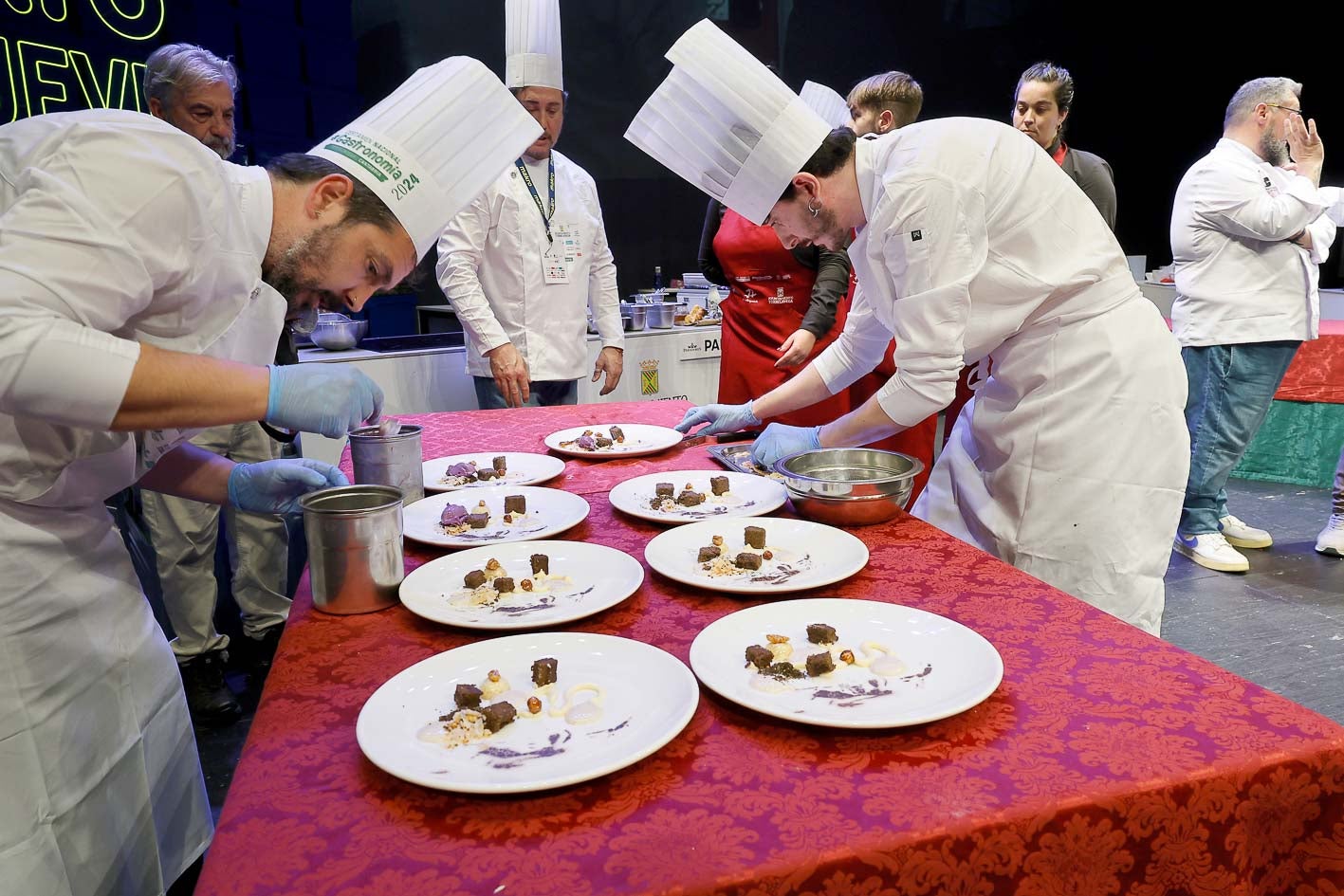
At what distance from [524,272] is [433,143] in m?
1.98

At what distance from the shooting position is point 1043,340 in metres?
1.78

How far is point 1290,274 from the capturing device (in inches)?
140

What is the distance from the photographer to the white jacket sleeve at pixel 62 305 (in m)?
0.95

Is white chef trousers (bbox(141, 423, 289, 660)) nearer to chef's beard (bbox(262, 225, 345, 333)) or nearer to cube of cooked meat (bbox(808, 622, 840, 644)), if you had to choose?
chef's beard (bbox(262, 225, 345, 333))

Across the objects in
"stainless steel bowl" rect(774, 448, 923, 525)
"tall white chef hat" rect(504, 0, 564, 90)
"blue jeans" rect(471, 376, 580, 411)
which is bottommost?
"blue jeans" rect(471, 376, 580, 411)

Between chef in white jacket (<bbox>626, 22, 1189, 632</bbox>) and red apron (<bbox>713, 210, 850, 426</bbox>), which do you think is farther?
red apron (<bbox>713, 210, 850, 426</bbox>)

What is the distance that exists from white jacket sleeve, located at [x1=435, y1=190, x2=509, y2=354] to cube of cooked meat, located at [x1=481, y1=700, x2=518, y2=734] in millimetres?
2424

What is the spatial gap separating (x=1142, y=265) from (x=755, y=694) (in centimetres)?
744

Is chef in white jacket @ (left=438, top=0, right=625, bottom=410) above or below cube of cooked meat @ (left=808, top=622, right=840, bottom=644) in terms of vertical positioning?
above

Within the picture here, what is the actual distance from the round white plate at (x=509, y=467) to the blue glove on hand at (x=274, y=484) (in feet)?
1.21

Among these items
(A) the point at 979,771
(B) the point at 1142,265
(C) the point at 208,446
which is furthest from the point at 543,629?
(B) the point at 1142,265

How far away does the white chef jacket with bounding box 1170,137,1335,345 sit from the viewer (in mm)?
3416

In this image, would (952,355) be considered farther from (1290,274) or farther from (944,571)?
(1290,274)

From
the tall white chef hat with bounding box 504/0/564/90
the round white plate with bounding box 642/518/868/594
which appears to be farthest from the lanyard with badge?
the round white plate with bounding box 642/518/868/594
